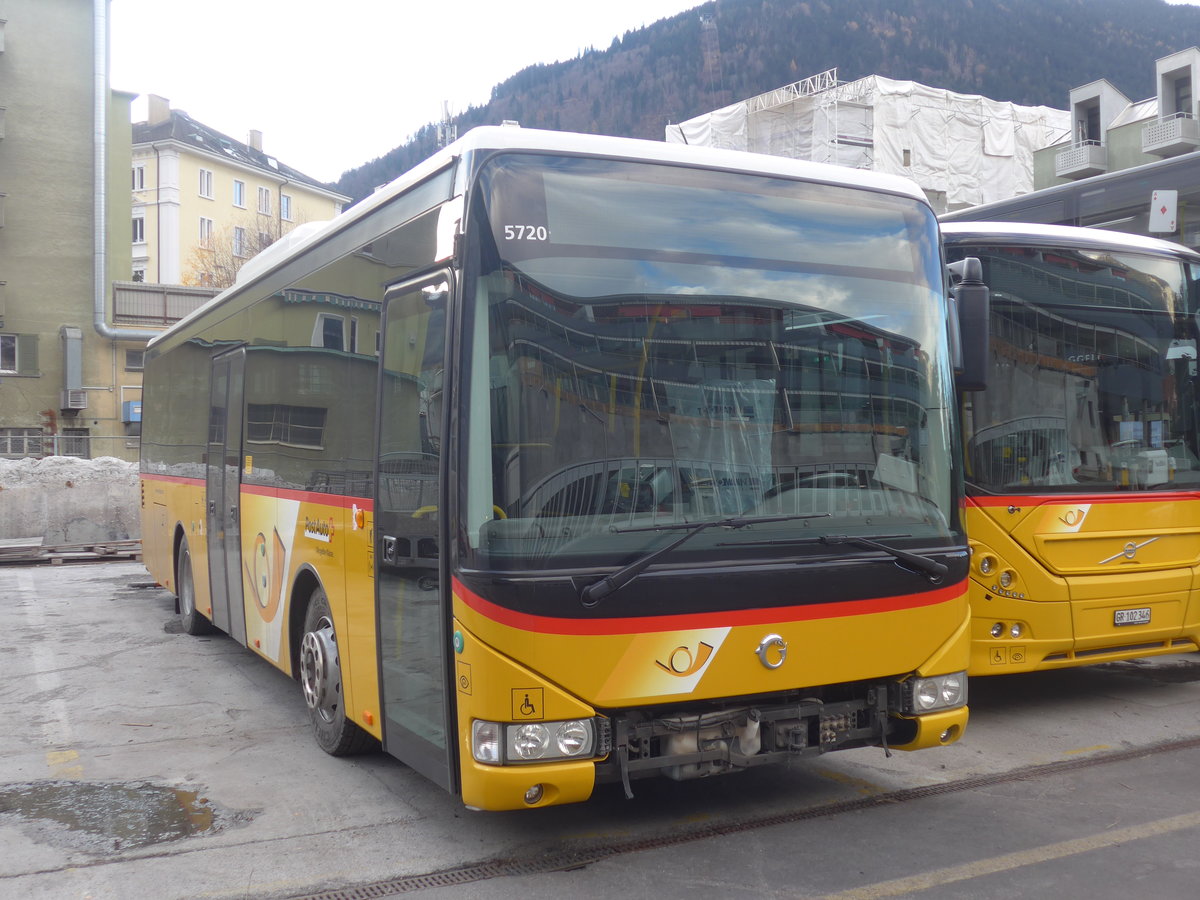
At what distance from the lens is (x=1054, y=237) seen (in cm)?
752

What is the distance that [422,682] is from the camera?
16.3 ft

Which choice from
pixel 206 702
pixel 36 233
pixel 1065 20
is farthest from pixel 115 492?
pixel 1065 20

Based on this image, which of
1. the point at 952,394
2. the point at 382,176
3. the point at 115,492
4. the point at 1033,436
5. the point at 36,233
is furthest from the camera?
the point at 382,176

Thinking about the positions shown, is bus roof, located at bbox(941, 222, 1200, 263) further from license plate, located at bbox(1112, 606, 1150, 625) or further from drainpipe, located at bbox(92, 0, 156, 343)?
drainpipe, located at bbox(92, 0, 156, 343)

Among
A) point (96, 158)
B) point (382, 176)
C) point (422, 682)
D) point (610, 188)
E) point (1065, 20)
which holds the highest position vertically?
point (1065, 20)

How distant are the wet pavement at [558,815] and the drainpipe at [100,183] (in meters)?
36.0

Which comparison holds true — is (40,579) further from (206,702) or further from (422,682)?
(422,682)

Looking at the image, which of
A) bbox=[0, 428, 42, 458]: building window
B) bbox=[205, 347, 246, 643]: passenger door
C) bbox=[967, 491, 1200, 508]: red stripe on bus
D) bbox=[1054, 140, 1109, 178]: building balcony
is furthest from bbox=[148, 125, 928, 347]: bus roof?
bbox=[1054, 140, 1109, 178]: building balcony

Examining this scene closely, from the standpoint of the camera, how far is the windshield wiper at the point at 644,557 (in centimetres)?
441

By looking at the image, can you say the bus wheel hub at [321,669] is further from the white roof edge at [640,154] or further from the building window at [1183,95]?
the building window at [1183,95]

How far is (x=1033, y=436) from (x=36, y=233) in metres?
40.8

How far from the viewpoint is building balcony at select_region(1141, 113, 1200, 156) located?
41.0 meters

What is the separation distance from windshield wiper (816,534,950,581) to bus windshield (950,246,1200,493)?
2.26 meters

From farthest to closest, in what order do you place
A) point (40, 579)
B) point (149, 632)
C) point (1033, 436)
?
1. point (40, 579)
2. point (149, 632)
3. point (1033, 436)
